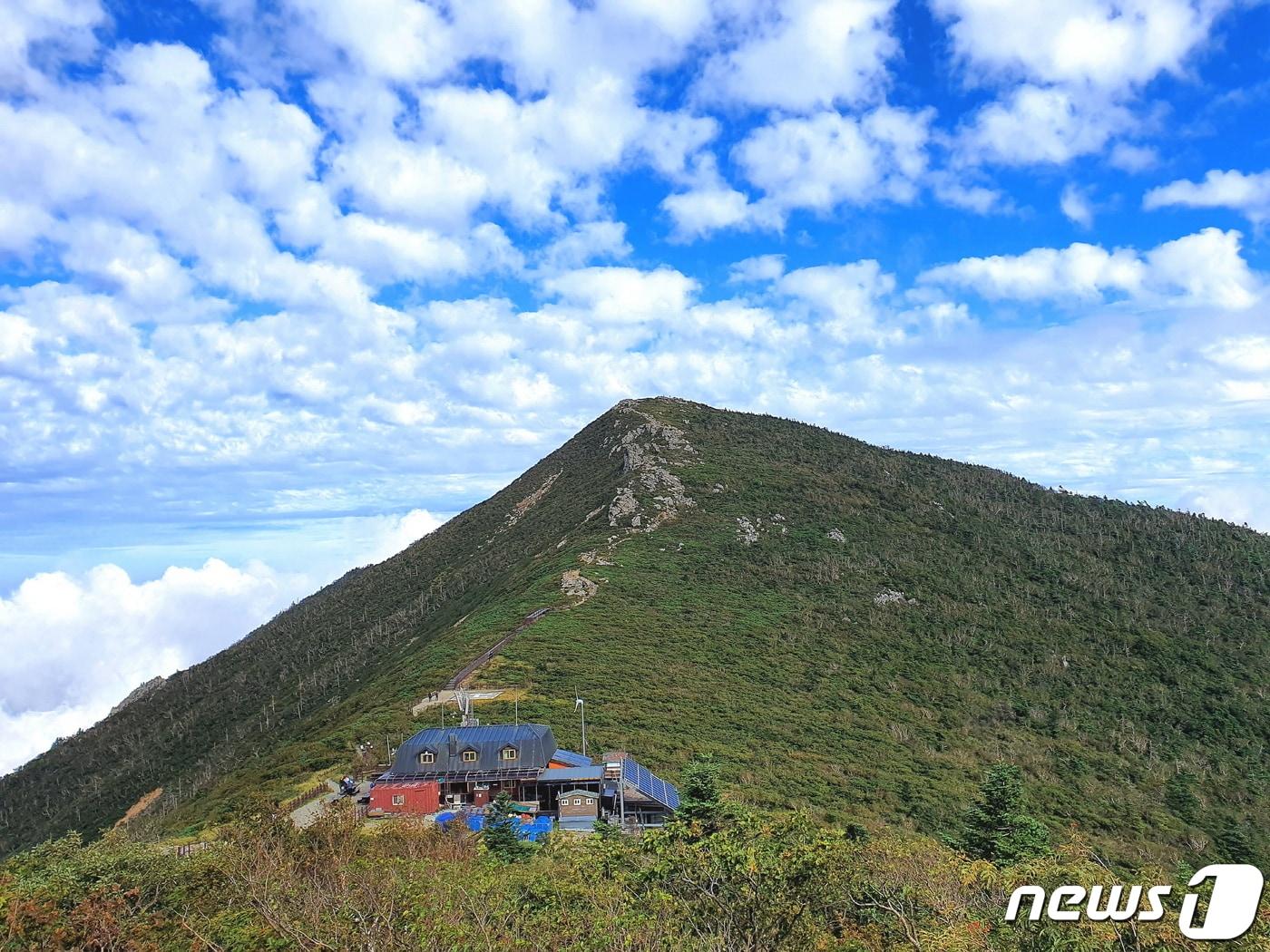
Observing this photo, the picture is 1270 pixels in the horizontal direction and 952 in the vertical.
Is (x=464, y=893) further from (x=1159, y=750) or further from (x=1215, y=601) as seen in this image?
(x=1215, y=601)

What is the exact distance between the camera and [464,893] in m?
17.1

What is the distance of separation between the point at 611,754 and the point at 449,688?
17.3 meters

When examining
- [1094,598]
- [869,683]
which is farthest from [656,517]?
[1094,598]

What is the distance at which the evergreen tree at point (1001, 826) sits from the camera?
105ft

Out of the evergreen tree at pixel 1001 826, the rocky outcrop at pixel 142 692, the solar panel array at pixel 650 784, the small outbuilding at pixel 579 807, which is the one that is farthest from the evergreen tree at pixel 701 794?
the rocky outcrop at pixel 142 692

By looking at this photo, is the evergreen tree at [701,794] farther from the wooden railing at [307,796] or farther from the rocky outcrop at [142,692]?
the rocky outcrop at [142,692]

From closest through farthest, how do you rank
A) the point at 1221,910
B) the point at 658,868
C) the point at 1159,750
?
the point at 1221,910 → the point at 658,868 → the point at 1159,750

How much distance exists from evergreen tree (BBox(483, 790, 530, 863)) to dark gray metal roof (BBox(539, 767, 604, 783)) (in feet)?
30.1

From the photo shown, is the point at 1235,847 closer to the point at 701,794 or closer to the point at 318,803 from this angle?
the point at 701,794

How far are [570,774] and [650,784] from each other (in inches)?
168

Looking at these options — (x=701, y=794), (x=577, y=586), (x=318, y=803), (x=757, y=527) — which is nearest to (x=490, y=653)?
Answer: (x=577, y=586)

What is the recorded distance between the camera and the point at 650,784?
3891 centimetres

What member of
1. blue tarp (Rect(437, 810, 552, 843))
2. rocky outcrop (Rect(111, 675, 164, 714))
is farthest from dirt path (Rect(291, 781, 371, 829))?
rocky outcrop (Rect(111, 675, 164, 714))

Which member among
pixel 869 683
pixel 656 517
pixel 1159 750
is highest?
pixel 656 517
